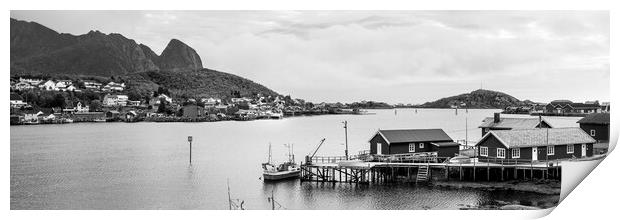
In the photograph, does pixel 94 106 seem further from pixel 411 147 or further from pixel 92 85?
pixel 411 147

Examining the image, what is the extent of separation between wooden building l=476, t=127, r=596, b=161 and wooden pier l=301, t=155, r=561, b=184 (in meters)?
0.32

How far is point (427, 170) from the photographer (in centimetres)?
2339

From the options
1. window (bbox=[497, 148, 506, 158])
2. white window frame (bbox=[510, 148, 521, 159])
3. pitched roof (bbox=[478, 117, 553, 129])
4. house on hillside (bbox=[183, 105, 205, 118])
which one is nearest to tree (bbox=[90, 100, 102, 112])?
house on hillside (bbox=[183, 105, 205, 118])

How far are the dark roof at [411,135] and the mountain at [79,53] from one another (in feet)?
64.8

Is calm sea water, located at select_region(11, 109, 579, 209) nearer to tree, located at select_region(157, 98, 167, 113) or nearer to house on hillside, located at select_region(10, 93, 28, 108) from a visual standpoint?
house on hillside, located at select_region(10, 93, 28, 108)

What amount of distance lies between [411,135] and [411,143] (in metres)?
0.42

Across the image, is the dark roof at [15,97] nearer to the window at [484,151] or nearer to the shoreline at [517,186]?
the shoreline at [517,186]

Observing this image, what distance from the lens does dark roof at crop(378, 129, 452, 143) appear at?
25.2 meters

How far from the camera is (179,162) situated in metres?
33.7

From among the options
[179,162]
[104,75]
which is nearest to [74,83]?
[104,75]

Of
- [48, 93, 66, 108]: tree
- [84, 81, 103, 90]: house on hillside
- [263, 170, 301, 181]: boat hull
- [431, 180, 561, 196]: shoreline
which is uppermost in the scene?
[84, 81, 103, 90]: house on hillside
